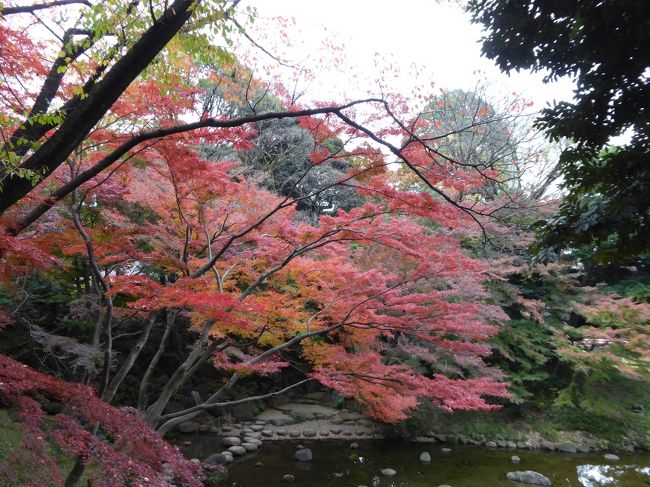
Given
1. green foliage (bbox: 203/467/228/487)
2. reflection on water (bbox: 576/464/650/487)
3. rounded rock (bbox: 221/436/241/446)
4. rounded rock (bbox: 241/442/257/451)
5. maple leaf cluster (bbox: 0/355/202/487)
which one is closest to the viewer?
maple leaf cluster (bbox: 0/355/202/487)

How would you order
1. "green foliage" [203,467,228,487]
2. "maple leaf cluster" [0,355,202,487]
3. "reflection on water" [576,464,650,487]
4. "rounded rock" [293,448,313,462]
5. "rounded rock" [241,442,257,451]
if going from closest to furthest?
"maple leaf cluster" [0,355,202,487]
"green foliage" [203,467,228,487]
"reflection on water" [576,464,650,487]
"rounded rock" [293,448,313,462]
"rounded rock" [241,442,257,451]

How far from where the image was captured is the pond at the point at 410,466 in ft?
25.9

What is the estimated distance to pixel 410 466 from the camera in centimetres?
867

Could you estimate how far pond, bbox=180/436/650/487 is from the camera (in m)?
7.90

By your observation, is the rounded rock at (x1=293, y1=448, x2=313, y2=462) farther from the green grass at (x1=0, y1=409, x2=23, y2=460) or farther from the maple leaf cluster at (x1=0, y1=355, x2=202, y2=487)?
the maple leaf cluster at (x1=0, y1=355, x2=202, y2=487)

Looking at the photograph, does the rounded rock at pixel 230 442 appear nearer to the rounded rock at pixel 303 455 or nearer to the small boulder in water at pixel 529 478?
the rounded rock at pixel 303 455

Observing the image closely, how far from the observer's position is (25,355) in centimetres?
920

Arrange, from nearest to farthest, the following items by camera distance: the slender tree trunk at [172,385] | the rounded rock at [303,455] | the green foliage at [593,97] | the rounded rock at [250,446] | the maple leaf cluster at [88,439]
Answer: the maple leaf cluster at [88,439] < the green foliage at [593,97] < the slender tree trunk at [172,385] < the rounded rock at [303,455] < the rounded rock at [250,446]

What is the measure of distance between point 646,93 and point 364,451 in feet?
28.8

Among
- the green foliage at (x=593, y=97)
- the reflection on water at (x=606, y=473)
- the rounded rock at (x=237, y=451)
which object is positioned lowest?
the reflection on water at (x=606, y=473)

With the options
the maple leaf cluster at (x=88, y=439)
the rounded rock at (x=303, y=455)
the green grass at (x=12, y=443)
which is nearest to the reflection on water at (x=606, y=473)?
the rounded rock at (x=303, y=455)

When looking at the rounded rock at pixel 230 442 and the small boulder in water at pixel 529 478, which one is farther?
the rounded rock at pixel 230 442

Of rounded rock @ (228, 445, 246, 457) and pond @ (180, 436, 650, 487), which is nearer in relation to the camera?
pond @ (180, 436, 650, 487)

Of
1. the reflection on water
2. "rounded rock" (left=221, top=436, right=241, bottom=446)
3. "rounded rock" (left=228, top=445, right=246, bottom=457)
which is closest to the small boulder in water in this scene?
the reflection on water
